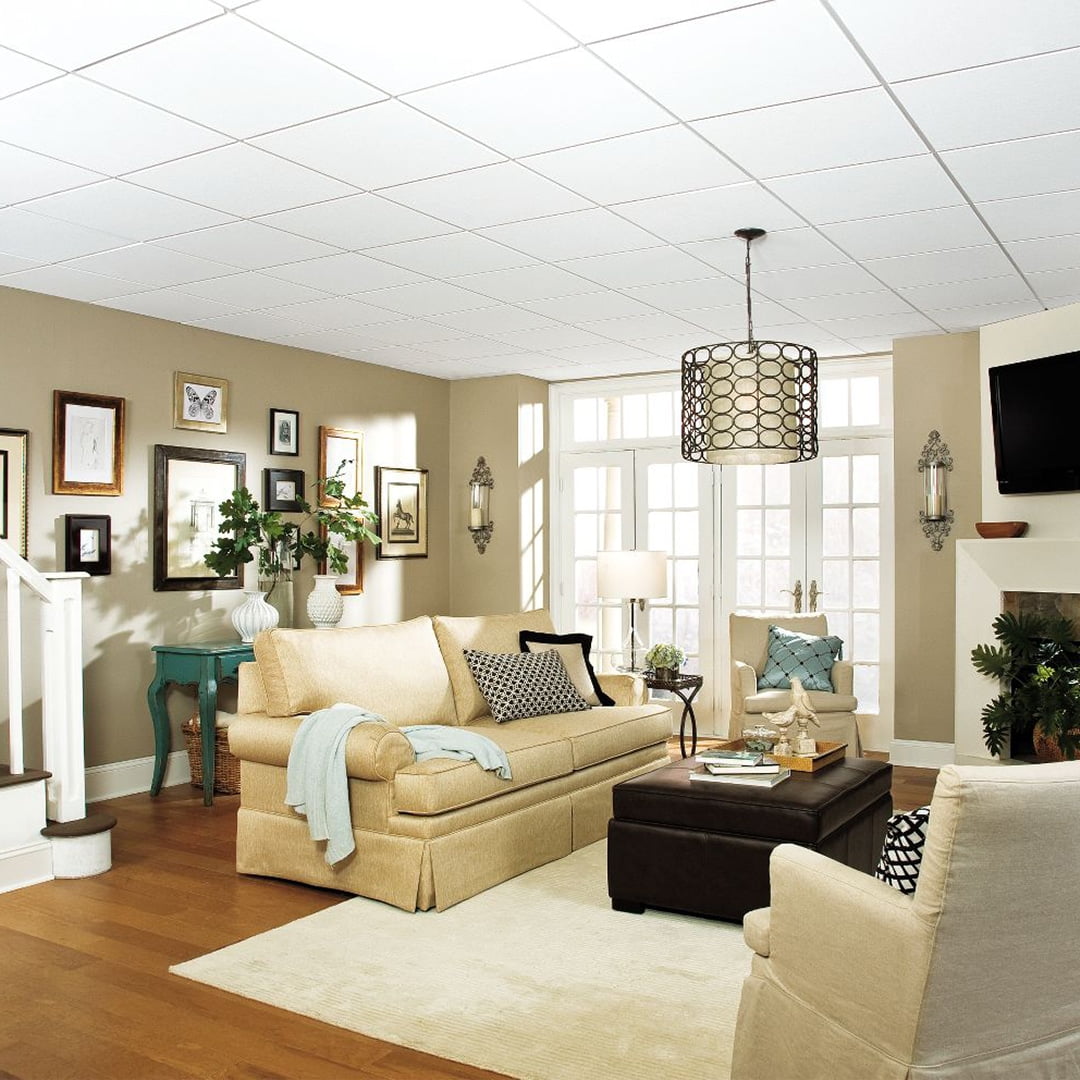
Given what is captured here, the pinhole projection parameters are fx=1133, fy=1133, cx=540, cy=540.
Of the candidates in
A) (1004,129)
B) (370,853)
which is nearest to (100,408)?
(370,853)

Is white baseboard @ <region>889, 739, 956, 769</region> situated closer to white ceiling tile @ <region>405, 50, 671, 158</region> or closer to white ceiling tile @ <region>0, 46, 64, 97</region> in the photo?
white ceiling tile @ <region>405, 50, 671, 158</region>

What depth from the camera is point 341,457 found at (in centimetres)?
710

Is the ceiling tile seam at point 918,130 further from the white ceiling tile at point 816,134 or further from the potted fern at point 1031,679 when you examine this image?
the potted fern at point 1031,679

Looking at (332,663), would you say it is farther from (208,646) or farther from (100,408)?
(100,408)

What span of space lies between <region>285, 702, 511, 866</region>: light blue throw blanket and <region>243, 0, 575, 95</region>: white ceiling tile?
90.2 inches

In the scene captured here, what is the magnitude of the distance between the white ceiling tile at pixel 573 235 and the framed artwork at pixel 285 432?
248 cm

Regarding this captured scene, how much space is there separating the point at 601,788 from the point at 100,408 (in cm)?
308

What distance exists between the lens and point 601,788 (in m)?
5.02

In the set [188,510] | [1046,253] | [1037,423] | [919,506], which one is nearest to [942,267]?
[1046,253]

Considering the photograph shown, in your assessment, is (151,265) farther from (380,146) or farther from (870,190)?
(870,190)

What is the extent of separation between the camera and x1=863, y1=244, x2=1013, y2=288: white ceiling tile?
468cm

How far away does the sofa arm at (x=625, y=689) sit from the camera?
5.79 meters

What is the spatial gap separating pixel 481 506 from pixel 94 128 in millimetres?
4823

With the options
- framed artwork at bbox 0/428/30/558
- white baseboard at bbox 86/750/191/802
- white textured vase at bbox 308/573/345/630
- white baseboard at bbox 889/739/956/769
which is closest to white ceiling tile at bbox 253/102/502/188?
framed artwork at bbox 0/428/30/558
